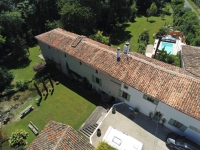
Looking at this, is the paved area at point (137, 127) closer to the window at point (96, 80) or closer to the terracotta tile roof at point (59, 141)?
the terracotta tile roof at point (59, 141)

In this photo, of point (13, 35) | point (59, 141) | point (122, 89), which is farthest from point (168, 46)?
point (13, 35)

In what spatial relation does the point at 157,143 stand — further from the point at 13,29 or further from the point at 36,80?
the point at 13,29

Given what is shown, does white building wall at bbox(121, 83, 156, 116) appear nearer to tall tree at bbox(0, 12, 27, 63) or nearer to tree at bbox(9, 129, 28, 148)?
tree at bbox(9, 129, 28, 148)

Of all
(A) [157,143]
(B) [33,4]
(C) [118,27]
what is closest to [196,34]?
(C) [118,27]

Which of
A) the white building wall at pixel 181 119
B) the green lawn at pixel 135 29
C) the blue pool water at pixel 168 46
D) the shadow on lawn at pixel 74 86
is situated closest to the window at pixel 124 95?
the shadow on lawn at pixel 74 86

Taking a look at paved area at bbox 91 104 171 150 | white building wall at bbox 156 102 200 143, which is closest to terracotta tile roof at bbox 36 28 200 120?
white building wall at bbox 156 102 200 143

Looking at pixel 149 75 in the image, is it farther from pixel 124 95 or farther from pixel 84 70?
pixel 84 70
